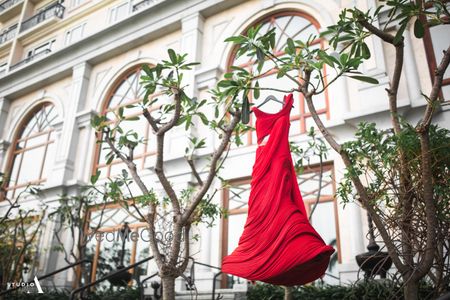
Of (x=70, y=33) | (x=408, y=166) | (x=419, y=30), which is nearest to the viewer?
(x=419, y=30)

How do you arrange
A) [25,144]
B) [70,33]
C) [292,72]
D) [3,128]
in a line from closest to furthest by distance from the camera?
[292,72] → [25,144] → [3,128] → [70,33]

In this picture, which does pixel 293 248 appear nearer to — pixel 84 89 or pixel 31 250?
pixel 31 250

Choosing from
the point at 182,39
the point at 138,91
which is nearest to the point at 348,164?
the point at 182,39

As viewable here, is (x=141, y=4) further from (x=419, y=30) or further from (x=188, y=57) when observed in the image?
(x=419, y=30)

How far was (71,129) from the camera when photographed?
998cm

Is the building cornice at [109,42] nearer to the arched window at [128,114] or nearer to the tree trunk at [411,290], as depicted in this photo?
the arched window at [128,114]

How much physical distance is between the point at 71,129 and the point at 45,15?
5.58 m

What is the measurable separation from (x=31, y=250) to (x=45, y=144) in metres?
3.12

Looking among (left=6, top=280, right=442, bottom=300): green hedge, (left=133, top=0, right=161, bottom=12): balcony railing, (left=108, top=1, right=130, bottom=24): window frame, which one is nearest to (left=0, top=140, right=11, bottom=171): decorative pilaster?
(left=108, top=1, right=130, bottom=24): window frame

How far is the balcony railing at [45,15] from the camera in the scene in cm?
1279

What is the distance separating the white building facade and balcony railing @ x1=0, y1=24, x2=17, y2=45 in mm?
104

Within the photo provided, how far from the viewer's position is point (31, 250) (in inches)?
358

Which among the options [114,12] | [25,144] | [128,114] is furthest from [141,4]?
[25,144]

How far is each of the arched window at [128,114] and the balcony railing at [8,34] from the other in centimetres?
700
